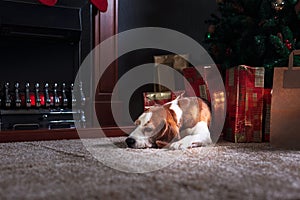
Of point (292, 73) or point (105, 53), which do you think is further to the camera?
point (105, 53)

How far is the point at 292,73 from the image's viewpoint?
1232mm

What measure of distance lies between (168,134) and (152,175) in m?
0.40

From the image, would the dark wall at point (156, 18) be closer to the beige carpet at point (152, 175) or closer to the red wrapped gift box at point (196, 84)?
the red wrapped gift box at point (196, 84)

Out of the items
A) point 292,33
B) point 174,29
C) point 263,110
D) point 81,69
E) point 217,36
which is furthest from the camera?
point 174,29

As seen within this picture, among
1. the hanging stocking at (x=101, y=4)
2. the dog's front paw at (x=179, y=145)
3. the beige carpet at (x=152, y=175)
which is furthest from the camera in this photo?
the hanging stocking at (x=101, y=4)

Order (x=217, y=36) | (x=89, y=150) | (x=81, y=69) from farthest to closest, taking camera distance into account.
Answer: (x=81, y=69) → (x=217, y=36) → (x=89, y=150)

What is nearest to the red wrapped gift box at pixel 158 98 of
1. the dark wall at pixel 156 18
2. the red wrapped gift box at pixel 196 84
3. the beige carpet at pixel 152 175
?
the red wrapped gift box at pixel 196 84

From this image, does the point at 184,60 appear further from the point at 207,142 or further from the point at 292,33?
the point at 207,142

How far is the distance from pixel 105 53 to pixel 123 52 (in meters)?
0.14

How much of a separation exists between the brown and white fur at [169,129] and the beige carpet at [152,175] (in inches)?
2.2

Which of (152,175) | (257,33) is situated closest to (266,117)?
(257,33)

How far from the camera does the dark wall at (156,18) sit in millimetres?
2348

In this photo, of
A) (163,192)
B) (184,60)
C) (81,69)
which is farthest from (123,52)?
(163,192)

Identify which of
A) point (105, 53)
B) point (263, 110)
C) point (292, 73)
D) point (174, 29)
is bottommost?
point (263, 110)
